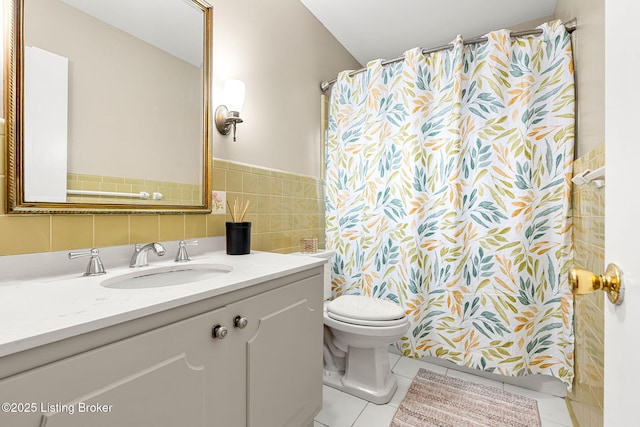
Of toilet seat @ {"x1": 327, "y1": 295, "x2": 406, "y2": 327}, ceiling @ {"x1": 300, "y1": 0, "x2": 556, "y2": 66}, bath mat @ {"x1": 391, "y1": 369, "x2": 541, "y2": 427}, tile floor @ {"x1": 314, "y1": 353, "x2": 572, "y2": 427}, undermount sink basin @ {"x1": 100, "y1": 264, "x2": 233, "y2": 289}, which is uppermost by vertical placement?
ceiling @ {"x1": 300, "y1": 0, "x2": 556, "y2": 66}

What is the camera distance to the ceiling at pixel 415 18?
1.95m

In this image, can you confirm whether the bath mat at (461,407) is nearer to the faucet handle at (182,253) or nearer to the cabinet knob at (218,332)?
the cabinet knob at (218,332)

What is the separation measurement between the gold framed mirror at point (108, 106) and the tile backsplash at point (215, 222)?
4cm

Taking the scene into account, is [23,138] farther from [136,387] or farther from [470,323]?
[470,323]

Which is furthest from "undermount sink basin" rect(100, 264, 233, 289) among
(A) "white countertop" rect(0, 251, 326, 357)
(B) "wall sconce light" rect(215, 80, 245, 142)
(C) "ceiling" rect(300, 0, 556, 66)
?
(C) "ceiling" rect(300, 0, 556, 66)

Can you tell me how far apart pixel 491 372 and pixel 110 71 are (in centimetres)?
235

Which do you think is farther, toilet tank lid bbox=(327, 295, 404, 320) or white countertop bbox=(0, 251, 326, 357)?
toilet tank lid bbox=(327, 295, 404, 320)

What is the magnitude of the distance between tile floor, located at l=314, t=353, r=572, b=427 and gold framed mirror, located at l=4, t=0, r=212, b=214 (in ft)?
3.85

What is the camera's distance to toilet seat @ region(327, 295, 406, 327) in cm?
152

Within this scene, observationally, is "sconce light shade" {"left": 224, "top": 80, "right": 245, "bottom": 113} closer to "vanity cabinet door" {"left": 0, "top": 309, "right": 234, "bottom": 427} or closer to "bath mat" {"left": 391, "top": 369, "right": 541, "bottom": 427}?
"vanity cabinet door" {"left": 0, "top": 309, "right": 234, "bottom": 427}

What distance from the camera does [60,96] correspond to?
0.95m

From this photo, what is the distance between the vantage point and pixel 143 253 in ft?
3.61

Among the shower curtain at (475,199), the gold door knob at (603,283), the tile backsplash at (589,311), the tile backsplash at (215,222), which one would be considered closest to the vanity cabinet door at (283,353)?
the tile backsplash at (215,222)

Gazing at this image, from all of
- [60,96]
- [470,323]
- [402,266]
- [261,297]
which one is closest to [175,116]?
[60,96]
